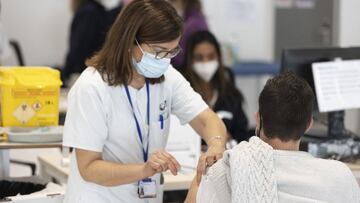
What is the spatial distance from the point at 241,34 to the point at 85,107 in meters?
4.06

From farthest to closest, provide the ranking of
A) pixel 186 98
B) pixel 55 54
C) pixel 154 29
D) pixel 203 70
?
1. pixel 55 54
2. pixel 203 70
3. pixel 186 98
4. pixel 154 29

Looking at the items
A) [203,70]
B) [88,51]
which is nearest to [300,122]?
[203,70]

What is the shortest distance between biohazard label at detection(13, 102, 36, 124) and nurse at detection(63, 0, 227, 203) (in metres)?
0.51

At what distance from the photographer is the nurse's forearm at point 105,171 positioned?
81.6 inches

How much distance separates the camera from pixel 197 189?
83.4 inches

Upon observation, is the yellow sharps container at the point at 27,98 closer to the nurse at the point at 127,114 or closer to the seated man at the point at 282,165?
the nurse at the point at 127,114

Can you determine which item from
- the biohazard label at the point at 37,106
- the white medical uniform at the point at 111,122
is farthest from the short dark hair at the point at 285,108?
the biohazard label at the point at 37,106

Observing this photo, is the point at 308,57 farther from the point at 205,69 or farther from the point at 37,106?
the point at 37,106

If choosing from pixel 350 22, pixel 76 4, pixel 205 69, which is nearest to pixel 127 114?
pixel 205 69

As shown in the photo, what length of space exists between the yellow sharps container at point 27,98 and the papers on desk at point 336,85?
1182 mm

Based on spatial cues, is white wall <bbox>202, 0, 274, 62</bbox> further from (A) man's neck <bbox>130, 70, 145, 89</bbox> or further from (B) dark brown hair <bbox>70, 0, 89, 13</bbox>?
(A) man's neck <bbox>130, 70, 145, 89</bbox>

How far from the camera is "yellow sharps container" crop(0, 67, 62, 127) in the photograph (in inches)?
105

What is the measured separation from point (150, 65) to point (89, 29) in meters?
2.63

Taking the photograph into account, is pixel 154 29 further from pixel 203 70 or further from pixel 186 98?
pixel 203 70
